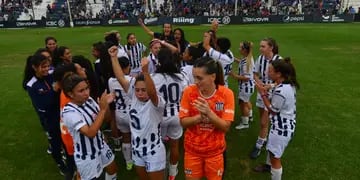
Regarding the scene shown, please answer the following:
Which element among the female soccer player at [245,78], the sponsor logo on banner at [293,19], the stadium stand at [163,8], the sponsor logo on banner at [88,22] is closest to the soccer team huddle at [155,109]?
the female soccer player at [245,78]

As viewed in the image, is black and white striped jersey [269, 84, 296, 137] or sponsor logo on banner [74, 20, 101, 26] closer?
black and white striped jersey [269, 84, 296, 137]

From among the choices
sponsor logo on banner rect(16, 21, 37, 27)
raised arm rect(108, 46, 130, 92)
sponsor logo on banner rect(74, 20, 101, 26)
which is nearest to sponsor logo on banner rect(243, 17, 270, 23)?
sponsor logo on banner rect(74, 20, 101, 26)

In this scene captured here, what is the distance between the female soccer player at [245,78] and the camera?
722cm

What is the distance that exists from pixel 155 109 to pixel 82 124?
1032 mm

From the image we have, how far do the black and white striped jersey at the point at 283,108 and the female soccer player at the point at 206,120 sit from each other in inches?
49.9

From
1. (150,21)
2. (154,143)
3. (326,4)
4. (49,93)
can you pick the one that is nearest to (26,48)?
(150,21)

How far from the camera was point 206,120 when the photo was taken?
399 cm

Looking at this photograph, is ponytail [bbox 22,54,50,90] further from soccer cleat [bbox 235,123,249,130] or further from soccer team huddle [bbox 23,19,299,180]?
soccer cleat [bbox 235,123,249,130]

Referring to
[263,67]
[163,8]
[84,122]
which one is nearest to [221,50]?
[263,67]

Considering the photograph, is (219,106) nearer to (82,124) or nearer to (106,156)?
(82,124)

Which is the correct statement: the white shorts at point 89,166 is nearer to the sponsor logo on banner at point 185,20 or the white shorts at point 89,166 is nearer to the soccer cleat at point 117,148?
the soccer cleat at point 117,148

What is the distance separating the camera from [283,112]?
17.0 ft

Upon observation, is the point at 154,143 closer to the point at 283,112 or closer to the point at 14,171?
the point at 283,112

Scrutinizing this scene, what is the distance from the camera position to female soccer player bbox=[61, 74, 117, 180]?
4.02 meters
